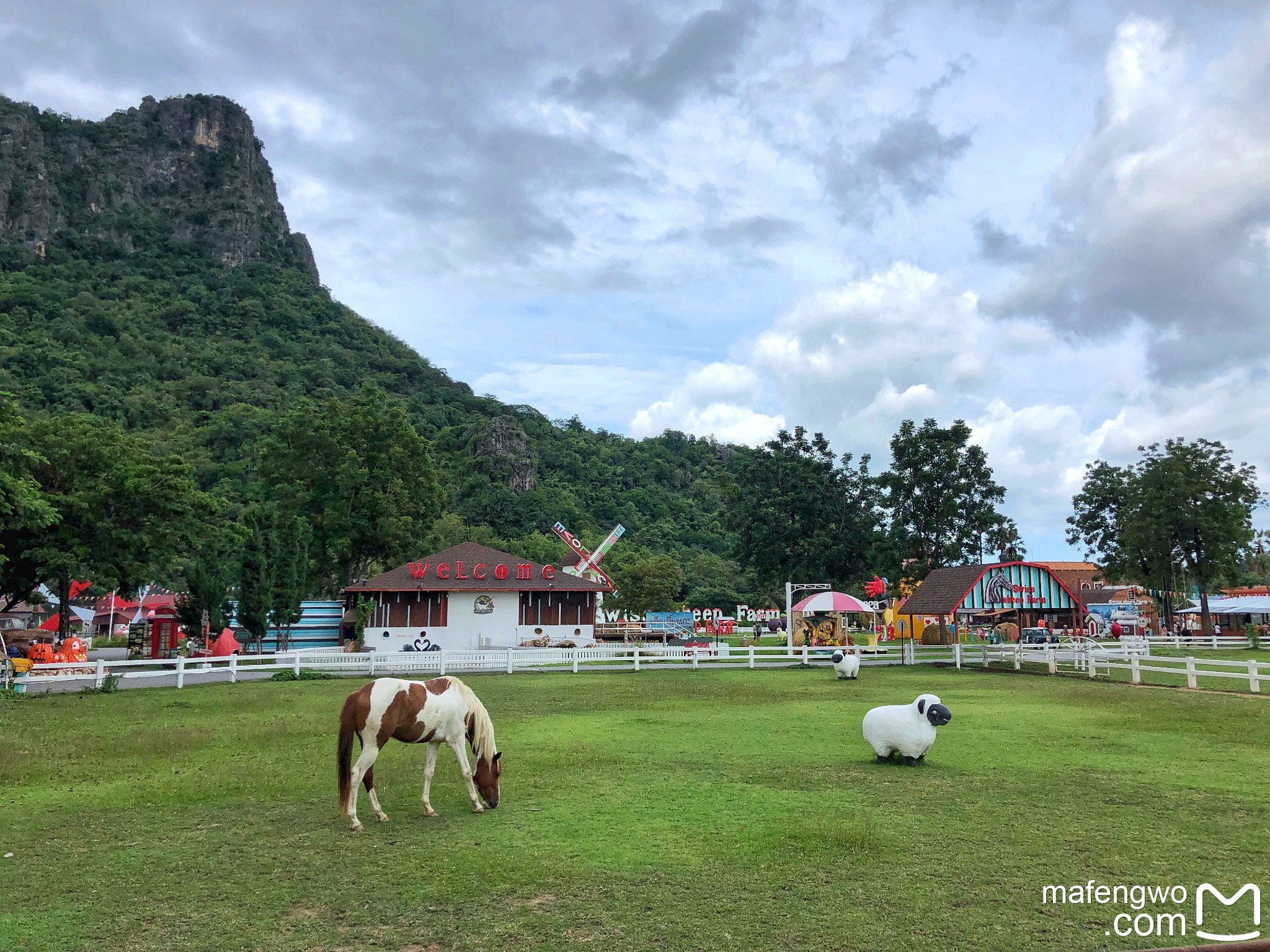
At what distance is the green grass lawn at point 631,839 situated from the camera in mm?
5469

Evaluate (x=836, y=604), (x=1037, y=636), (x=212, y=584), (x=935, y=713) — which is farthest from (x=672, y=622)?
(x=935, y=713)

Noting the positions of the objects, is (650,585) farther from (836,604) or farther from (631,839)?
(631,839)

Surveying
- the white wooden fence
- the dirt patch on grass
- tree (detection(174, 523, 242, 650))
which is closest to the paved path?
the white wooden fence

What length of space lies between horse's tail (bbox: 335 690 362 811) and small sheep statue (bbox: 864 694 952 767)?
6.74 metres

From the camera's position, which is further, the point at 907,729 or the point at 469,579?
the point at 469,579

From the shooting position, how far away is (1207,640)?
4109cm

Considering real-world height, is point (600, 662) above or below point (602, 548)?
below

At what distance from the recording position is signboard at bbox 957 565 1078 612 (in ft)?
117

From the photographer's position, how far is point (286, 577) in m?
34.9

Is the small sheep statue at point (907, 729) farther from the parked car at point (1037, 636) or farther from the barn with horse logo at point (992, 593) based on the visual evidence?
the parked car at point (1037, 636)

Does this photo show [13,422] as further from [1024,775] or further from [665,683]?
[1024,775]

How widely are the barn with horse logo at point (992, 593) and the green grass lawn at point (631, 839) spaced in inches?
834

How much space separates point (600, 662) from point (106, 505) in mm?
18400

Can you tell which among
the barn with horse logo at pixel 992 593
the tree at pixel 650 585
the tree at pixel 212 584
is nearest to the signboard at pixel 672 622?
the tree at pixel 650 585
